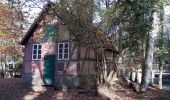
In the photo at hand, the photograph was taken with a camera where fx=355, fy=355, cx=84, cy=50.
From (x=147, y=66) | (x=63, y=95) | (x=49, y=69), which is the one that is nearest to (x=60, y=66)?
(x=49, y=69)

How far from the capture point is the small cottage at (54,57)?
27797 millimetres

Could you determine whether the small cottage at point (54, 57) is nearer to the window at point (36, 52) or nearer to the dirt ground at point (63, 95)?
the window at point (36, 52)

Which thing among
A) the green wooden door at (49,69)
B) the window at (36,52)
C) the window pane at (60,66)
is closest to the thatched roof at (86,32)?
the window pane at (60,66)

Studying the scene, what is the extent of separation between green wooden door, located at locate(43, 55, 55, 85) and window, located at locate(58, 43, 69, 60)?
0.87m

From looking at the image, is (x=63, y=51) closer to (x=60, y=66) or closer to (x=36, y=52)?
(x=60, y=66)

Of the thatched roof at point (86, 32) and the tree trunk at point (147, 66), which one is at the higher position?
the thatched roof at point (86, 32)

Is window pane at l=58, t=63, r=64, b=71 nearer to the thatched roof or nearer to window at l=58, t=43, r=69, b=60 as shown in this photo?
window at l=58, t=43, r=69, b=60

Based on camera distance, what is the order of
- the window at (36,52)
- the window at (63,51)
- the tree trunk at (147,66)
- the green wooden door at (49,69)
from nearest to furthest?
1. the tree trunk at (147,66)
2. the window at (63,51)
3. the green wooden door at (49,69)
4. the window at (36,52)

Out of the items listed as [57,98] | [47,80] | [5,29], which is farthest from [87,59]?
[5,29]

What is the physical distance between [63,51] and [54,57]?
3.78 ft

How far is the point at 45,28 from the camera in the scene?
2969 cm

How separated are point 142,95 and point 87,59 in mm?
5959

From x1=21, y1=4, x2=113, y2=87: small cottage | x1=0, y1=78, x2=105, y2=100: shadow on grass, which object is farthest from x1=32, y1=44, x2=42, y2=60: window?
x1=0, y1=78, x2=105, y2=100: shadow on grass

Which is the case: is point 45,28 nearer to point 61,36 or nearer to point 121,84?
point 61,36
